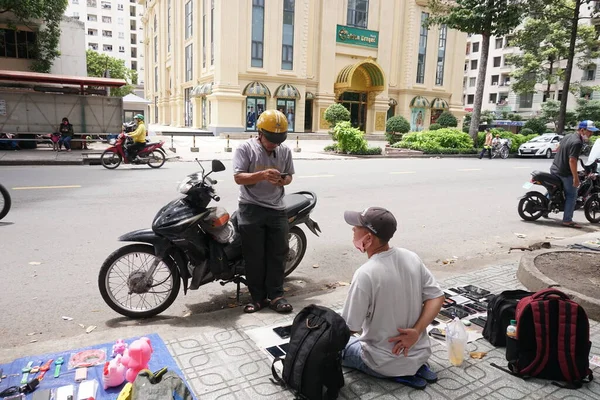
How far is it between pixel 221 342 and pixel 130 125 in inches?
579

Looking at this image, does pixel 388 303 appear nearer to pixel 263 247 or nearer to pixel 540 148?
pixel 263 247

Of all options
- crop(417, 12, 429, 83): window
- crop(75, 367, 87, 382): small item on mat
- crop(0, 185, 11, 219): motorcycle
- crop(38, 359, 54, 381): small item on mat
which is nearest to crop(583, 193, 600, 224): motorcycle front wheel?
crop(75, 367, 87, 382): small item on mat

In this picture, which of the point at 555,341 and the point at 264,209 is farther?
the point at 264,209

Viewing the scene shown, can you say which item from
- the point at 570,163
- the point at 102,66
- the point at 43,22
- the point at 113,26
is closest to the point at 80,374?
the point at 570,163

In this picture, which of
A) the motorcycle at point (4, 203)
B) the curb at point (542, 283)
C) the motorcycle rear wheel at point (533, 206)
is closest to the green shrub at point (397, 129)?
the motorcycle rear wheel at point (533, 206)

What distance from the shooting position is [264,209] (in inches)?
162

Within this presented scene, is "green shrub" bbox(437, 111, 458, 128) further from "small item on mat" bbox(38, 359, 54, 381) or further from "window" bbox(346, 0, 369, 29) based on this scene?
"small item on mat" bbox(38, 359, 54, 381)

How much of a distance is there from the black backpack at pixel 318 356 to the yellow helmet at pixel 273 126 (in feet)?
5.39

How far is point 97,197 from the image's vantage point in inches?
367

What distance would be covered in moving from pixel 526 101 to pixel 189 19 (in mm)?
43236

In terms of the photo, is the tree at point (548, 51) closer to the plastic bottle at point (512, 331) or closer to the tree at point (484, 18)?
the tree at point (484, 18)

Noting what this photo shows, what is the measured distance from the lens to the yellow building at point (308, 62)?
32688 mm

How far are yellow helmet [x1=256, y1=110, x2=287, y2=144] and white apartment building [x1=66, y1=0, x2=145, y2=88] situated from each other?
86.1m

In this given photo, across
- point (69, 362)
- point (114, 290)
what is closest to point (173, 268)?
point (114, 290)
